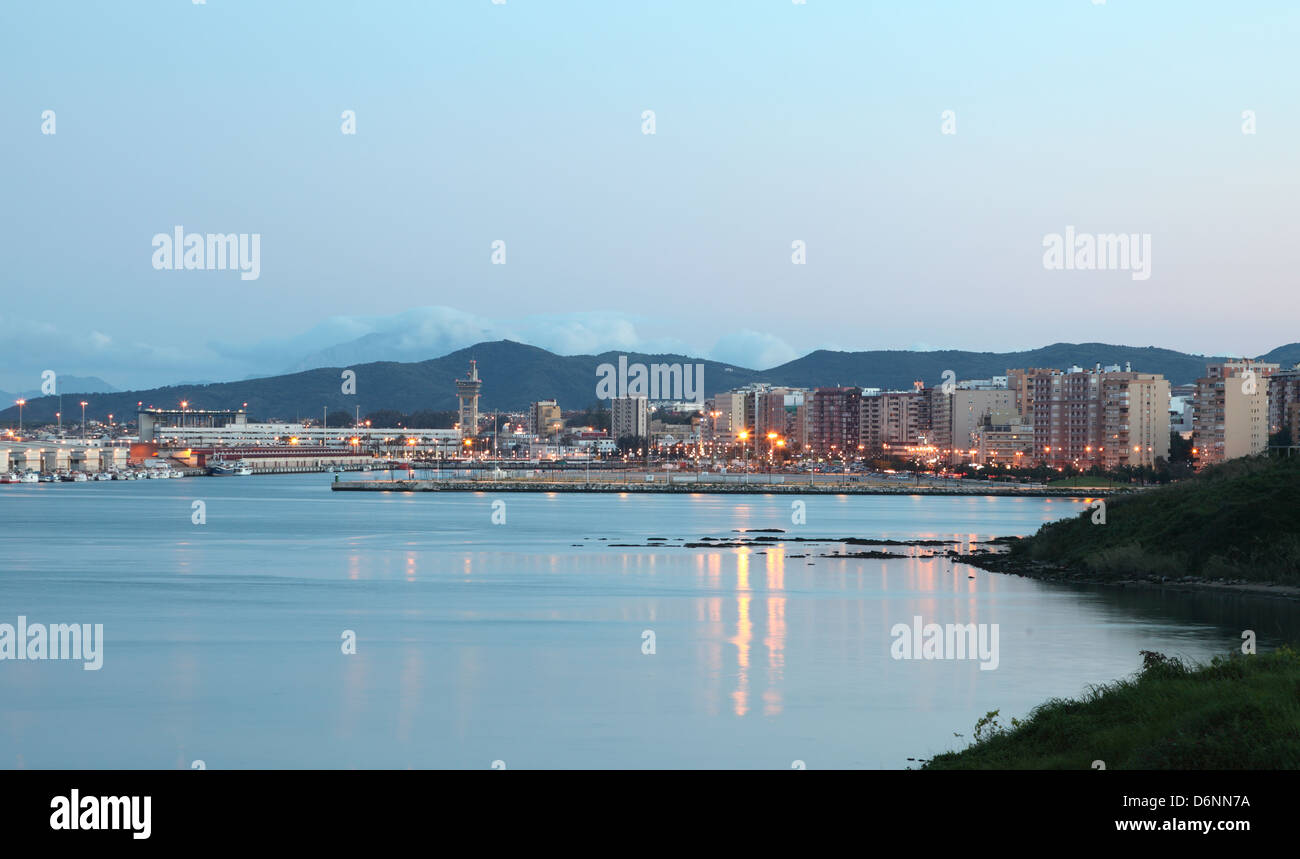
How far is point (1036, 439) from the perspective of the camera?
473ft

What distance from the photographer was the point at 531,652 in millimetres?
25422

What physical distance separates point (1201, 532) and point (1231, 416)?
89692 millimetres

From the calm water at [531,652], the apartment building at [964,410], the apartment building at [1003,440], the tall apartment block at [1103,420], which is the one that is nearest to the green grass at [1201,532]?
the calm water at [531,652]

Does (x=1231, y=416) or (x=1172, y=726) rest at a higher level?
(x=1231, y=416)

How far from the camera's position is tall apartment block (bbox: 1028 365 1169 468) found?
133 metres

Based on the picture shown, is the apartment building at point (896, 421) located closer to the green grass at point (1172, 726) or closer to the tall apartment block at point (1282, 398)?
the tall apartment block at point (1282, 398)

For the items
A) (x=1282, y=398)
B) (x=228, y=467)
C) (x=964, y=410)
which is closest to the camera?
(x=1282, y=398)

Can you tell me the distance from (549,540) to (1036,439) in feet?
315

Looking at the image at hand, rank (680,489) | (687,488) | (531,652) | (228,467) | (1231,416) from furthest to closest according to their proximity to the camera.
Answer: (228,467) → (687,488) → (680,489) → (1231,416) → (531,652)

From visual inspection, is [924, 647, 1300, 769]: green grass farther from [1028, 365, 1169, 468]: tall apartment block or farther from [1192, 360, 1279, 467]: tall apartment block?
[1028, 365, 1169, 468]: tall apartment block

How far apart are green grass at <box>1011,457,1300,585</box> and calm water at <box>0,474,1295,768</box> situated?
8.77 ft

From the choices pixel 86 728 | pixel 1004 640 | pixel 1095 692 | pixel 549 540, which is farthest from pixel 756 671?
pixel 549 540

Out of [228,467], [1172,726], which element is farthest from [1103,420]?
[1172,726]

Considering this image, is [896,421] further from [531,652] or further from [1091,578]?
[531,652]
